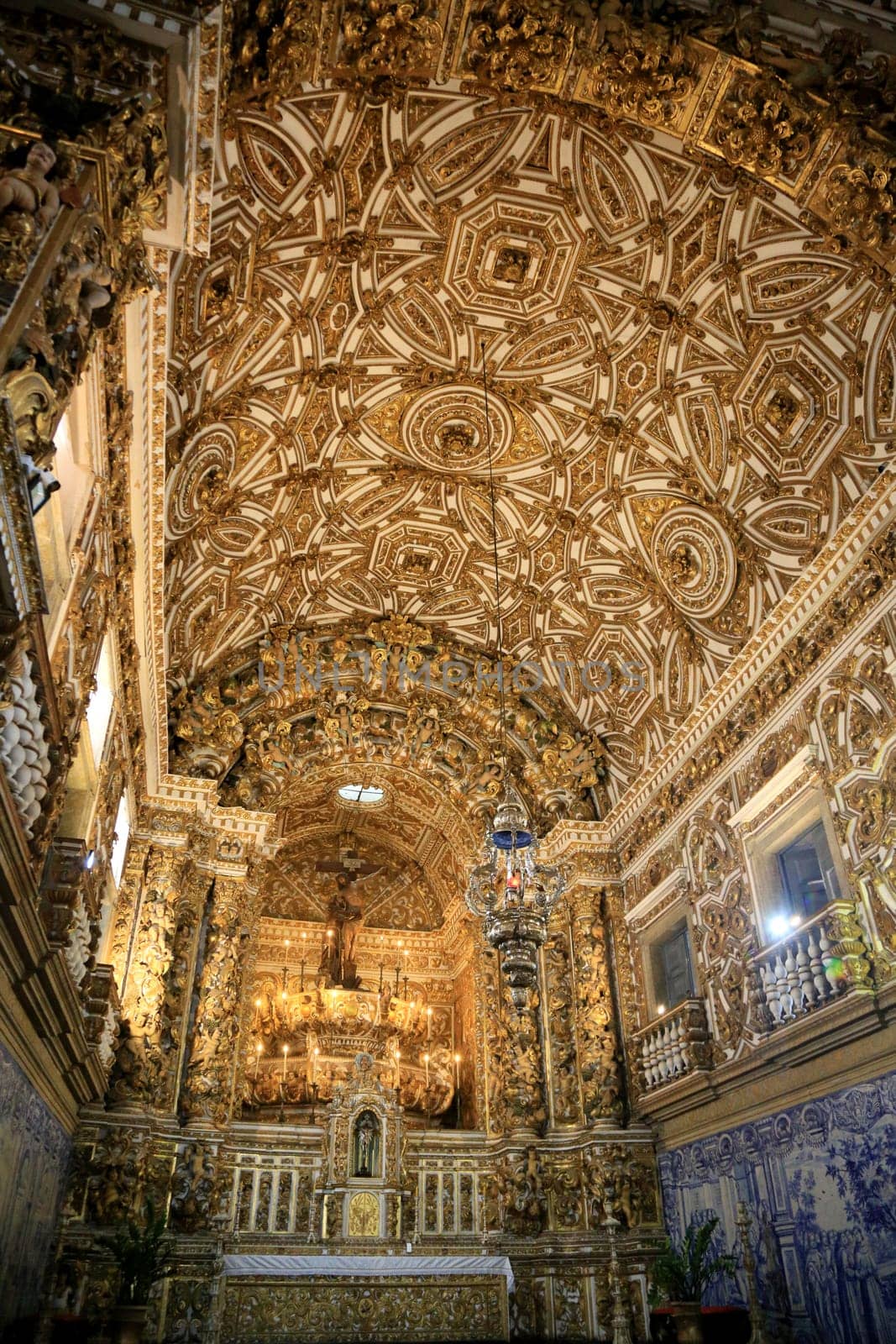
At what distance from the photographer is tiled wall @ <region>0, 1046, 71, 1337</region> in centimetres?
712

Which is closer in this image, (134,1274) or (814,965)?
(134,1274)

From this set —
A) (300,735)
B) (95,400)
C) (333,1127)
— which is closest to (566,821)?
(300,735)

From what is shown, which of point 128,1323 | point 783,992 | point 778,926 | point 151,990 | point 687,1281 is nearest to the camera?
point 128,1323

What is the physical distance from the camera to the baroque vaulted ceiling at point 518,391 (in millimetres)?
9398

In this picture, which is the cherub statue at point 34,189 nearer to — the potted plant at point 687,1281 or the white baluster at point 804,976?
the white baluster at point 804,976

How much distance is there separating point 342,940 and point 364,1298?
6.10m

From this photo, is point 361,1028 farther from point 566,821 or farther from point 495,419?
point 495,419

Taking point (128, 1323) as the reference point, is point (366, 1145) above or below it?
above

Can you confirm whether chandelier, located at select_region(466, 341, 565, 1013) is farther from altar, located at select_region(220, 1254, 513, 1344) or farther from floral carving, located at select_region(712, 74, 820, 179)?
floral carving, located at select_region(712, 74, 820, 179)

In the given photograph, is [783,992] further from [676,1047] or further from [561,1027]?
[561,1027]

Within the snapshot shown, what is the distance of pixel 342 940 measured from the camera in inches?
680

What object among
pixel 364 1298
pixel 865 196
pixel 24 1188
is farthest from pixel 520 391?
pixel 364 1298

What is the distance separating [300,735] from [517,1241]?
760cm

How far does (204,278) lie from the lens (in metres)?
9.42
